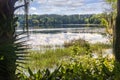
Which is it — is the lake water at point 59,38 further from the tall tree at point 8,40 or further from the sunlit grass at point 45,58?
the tall tree at point 8,40

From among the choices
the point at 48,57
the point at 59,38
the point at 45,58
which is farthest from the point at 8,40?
the point at 59,38

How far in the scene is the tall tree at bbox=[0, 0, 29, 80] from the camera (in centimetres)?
514

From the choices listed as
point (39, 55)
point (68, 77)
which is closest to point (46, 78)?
point (68, 77)

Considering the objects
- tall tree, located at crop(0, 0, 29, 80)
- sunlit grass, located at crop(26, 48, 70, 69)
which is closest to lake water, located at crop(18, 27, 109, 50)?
sunlit grass, located at crop(26, 48, 70, 69)

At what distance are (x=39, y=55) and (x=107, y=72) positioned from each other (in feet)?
50.0

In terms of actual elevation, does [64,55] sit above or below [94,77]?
below

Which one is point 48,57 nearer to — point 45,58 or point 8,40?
point 45,58

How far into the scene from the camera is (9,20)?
5328mm

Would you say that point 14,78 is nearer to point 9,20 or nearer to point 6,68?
point 6,68

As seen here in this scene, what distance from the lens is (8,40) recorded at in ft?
17.4

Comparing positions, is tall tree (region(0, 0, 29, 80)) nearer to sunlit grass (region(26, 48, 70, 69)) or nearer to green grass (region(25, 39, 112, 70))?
green grass (region(25, 39, 112, 70))

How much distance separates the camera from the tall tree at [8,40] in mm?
5145

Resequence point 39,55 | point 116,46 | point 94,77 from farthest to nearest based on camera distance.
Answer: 1. point 39,55
2. point 116,46
3. point 94,77

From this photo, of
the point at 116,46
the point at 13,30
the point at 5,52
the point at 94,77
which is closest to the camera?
the point at 5,52
